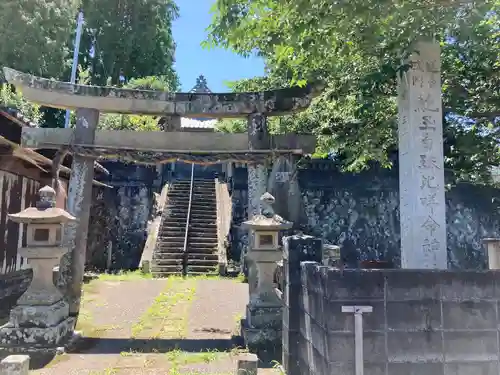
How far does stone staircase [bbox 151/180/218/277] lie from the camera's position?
16984 millimetres

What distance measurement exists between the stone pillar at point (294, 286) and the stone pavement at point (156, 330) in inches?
25.9

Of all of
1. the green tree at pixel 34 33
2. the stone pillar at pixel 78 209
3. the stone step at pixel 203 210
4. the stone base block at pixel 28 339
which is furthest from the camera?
the green tree at pixel 34 33

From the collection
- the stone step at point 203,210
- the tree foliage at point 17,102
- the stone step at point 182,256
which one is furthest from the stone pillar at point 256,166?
A: the tree foliage at point 17,102

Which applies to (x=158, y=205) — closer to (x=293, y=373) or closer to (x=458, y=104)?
(x=458, y=104)

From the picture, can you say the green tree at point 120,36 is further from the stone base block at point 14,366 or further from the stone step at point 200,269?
the stone base block at point 14,366

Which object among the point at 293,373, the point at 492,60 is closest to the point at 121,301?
the point at 293,373

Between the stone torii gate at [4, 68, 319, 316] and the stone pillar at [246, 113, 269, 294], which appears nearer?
the stone torii gate at [4, 68, 319, 316]

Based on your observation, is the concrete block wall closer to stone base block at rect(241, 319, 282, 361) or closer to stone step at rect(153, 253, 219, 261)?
stone base block at rect(241, 319, 282, 361)

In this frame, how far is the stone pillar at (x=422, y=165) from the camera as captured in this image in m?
5.76

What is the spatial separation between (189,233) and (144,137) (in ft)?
35.1

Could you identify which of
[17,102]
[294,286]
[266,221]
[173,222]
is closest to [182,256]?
[173,222]

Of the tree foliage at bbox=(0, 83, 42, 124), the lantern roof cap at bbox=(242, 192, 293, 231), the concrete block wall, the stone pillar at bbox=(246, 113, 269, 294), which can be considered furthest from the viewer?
the tree foliage at bbox=(0, 83, 42, 124)

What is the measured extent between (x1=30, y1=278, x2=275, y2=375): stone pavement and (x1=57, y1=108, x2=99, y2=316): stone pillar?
92 centimetres

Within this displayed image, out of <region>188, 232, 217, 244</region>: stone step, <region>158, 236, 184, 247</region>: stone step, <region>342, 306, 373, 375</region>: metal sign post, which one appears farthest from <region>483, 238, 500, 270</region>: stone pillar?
<region>158, 236, 184, 247</region>: stone step
